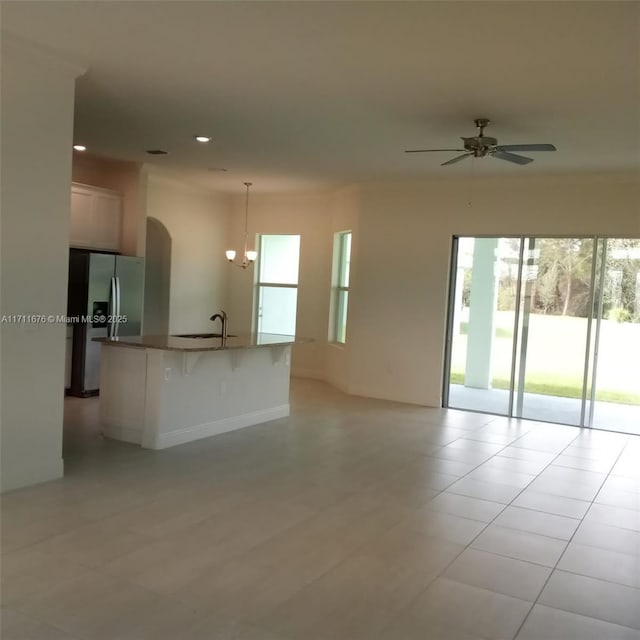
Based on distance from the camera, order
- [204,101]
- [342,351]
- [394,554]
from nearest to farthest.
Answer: [394,554] < [204,101] < [342,351]

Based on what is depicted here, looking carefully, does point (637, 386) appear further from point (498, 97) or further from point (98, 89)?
point (98, 89)

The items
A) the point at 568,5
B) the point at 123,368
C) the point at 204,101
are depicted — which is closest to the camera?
the point at 568,5

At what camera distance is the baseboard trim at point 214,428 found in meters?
5.24

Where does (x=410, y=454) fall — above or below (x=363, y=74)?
below

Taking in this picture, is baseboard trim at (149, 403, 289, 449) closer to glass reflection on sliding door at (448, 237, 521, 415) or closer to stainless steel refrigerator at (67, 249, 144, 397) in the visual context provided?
stainless steel refrigerator at (67, 249, 144, 397)

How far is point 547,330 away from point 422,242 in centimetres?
188

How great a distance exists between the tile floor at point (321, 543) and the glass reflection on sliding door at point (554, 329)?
1576mm

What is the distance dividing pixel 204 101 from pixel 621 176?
15.3 ft

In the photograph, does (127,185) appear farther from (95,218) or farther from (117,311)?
(117,311)

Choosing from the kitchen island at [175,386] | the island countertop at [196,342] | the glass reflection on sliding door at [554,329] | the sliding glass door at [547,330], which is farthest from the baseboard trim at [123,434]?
the glass reflection on sliding door at [554,329]

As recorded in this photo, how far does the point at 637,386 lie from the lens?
6871 mm

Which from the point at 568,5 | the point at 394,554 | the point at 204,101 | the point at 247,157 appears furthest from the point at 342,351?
the point at 568,5

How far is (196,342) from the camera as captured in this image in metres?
5.51

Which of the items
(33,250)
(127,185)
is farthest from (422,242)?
(33,250)
